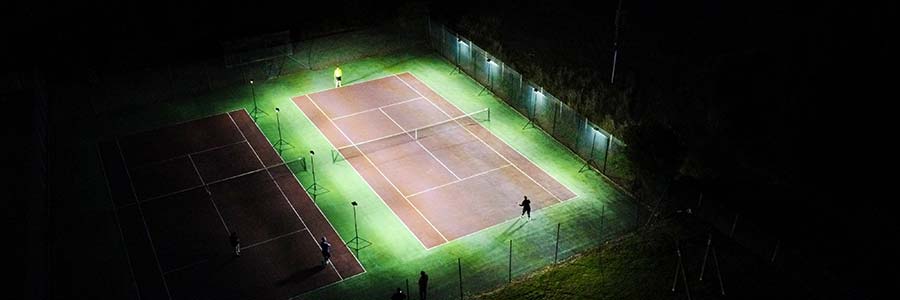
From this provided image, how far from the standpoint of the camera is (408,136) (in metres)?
33.0

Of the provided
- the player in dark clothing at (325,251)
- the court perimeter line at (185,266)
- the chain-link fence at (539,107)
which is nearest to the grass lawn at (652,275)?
the chain-link fence at (539,107)

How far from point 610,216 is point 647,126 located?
3.49 meters

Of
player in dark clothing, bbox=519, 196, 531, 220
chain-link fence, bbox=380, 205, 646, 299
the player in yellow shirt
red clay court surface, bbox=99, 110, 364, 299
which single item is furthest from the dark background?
the player in yellow shirt

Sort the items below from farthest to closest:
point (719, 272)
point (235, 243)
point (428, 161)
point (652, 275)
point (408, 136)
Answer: point (408, 136)
point (428, 161)
point (235, 243)
point (652, 275)
point (719, 272)

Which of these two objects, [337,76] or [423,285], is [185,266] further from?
[337,76]

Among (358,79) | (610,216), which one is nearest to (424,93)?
(358,79)

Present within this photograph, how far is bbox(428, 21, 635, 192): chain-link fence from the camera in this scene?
28.9m

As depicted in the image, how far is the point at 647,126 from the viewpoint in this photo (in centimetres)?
2628

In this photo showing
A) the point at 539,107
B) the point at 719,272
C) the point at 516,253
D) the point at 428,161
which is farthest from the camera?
the point at 539,107

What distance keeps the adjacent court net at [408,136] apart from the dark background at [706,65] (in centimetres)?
608

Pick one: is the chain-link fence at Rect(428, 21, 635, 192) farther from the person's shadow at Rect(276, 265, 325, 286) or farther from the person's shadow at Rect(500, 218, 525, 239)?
the person's shadow at Rect(276, 265, 325, 286)

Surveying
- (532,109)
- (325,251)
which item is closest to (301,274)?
(325,251)

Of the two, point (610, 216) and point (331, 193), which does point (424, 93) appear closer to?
point (331, 193)

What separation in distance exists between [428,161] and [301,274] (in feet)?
28.0
